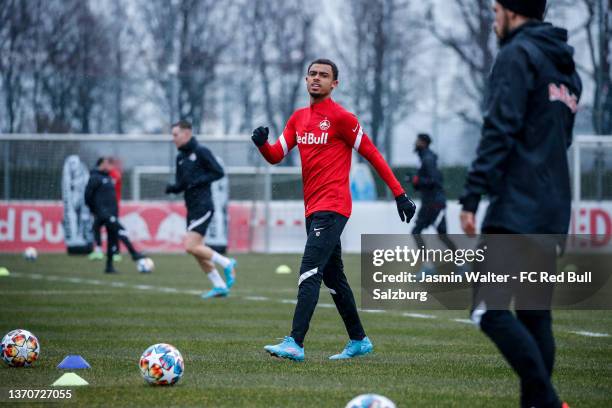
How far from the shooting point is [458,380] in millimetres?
7559

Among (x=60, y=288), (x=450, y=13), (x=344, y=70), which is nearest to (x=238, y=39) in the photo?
(x=344, y=70)

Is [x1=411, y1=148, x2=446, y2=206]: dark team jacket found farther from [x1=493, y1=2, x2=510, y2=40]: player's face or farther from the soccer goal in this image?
[x1=493, y1=2, x2=510, y2=40]: player's face

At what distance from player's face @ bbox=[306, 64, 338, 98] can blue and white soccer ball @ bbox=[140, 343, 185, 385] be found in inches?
95.9

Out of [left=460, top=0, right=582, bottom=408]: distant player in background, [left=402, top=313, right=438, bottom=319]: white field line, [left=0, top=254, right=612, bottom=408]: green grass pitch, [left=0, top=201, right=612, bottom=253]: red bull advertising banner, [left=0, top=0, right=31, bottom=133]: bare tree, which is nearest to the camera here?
[left=460, top=0, right=582, bottom=408]: distant player in background

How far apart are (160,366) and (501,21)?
2986 mm

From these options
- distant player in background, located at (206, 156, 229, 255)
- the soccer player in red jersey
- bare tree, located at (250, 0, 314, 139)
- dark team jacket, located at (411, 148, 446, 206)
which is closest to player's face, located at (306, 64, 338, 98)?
the soccer player in red jersey

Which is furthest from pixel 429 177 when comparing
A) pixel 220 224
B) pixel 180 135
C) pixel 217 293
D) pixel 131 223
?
pixel 131 223

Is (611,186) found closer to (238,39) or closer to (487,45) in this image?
(487,45)

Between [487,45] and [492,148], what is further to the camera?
[487,45]

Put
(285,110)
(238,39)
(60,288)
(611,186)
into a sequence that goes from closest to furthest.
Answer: (60,288)
(611,186)
(285,110)
(238,39)

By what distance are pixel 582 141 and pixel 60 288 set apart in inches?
531

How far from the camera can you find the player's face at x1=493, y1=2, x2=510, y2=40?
5664 millimetres

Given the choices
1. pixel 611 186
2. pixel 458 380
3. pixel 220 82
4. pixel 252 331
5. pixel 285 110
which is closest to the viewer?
pixel 458 380

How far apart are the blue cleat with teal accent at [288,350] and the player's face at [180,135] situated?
706cm
